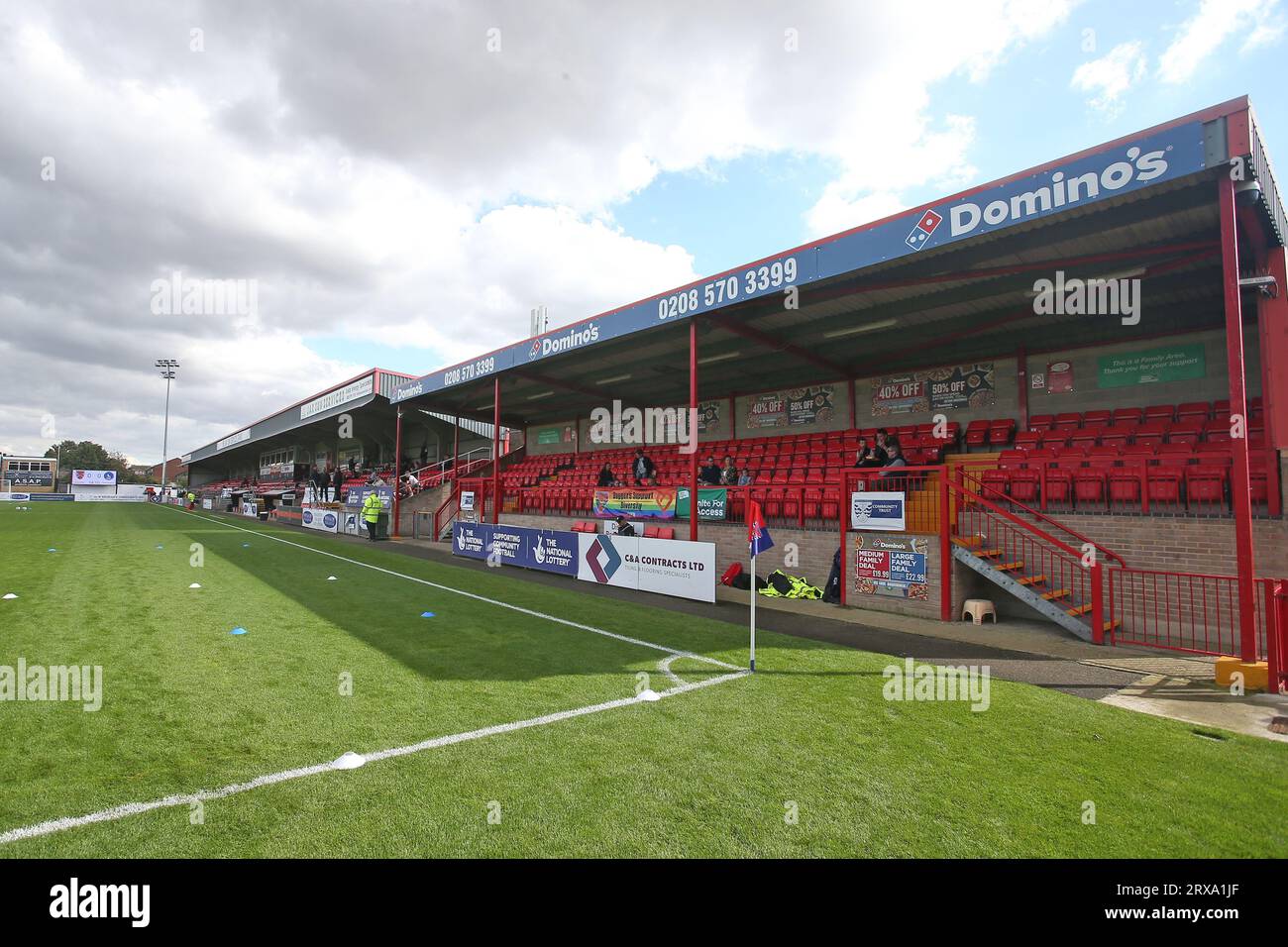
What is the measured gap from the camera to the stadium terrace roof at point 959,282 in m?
7.30

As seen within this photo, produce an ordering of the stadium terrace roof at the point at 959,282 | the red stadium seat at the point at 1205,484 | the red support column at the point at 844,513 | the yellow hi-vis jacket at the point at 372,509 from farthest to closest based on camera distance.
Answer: the yellow hi-vis jacket at the point at 372,509 → the red support column at the point at 844,513 → the red stadium seat at the point at 1205,484 → the stadium terrace roof at the point at 959,282

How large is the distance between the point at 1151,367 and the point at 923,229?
7145 millimetres

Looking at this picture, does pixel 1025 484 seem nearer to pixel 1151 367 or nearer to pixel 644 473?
pixel 1151 367

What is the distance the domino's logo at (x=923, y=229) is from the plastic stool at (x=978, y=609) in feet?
18.4

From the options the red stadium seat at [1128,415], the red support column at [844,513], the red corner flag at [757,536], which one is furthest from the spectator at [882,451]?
the red corner flag at [757,536]

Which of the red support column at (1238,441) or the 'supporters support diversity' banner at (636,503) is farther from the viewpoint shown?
the 'supporters support diversity' banner at (636,503)

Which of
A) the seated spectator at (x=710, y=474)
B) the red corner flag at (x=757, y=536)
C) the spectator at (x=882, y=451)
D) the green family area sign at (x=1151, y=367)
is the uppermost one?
the green family area sign at (x=1151, y=367)

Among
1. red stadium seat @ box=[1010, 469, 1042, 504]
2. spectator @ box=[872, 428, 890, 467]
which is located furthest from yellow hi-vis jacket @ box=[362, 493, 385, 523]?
red stadium seat @ box=[1010, 469, 1042, 504]

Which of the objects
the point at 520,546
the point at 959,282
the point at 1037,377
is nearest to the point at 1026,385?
the point at 1037,377

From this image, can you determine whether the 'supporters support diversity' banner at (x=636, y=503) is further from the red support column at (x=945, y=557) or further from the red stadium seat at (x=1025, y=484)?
the red stadium seat at (x=1025, y=484)

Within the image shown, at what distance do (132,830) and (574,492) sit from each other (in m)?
14.2

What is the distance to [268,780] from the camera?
3.44 m

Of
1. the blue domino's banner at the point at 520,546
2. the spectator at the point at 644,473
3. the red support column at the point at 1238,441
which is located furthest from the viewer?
the spectator at the point at 644,473
